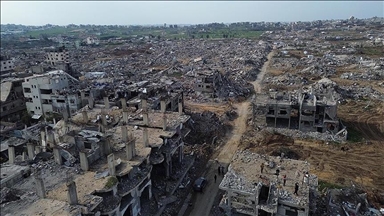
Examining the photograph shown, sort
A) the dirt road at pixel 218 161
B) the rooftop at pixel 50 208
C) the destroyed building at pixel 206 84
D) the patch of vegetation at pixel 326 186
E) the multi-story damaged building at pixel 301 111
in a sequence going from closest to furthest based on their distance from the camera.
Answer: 1. the rooftop at pixel 50 208
2. the dirt road at pixel 218 161
3. the patch of vegetation at pixel 326 186
4. the multi-story damaged building at pixel 301 111
5. the destroyed building at pixel 206 84

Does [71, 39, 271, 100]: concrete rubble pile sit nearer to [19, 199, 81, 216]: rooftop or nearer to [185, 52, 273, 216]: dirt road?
[185, 52, 273, 216]: dirt road

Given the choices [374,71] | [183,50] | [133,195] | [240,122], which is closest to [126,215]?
[133,195]

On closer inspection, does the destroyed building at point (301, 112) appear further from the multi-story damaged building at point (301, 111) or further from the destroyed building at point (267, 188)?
the destroyed building at point (267, 188)

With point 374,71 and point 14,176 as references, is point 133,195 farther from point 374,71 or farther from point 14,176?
point 374,71

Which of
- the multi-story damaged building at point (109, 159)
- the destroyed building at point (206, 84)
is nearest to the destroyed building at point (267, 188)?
the multi-story damaged building at point (109, 159)

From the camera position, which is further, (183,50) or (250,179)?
(183,50)

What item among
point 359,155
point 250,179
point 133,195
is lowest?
point 359,155
